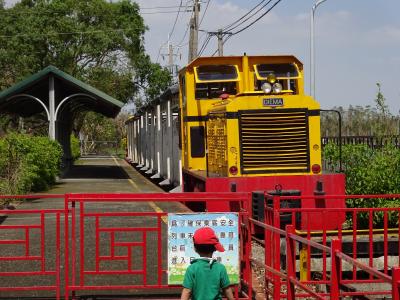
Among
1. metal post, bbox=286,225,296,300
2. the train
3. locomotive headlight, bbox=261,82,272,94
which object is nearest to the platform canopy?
the train

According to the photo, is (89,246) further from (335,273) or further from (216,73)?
(335,273)

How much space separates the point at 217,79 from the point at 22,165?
844 cm

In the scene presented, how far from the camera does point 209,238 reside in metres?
5.40

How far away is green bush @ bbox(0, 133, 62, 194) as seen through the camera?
20.7 m

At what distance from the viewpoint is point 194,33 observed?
34.7 meters

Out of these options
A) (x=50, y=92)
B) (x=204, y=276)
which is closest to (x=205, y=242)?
(x=204, y=276)

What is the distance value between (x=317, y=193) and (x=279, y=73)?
11.0ft

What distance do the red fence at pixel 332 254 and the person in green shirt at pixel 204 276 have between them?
2.67ft

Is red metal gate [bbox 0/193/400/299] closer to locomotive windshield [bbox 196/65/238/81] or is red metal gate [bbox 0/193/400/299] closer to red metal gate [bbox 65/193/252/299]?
red metal gate [bbox 65/193/252/299]

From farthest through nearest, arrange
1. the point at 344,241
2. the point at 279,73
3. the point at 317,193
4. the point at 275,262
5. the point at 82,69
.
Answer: the point at 82,69 → the point at 279,73 → the point at 317,193 → the point at 344,241 → the point at 275,262

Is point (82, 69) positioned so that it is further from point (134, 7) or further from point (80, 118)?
point (80, 118)

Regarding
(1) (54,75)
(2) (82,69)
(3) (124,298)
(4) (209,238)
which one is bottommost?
(3) (124,298)

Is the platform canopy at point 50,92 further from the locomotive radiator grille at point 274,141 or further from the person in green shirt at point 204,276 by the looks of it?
the person in green shirt at point 204,276

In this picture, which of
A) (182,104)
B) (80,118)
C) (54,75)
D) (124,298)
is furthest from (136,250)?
(80,118)
